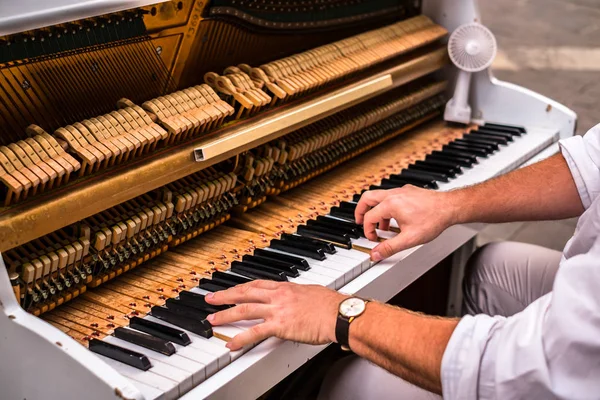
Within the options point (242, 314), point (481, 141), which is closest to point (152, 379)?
point (242, 314)

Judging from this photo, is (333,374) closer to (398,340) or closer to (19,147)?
(398,340)

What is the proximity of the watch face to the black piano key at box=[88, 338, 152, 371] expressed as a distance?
0.47 metres

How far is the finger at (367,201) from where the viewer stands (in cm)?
242

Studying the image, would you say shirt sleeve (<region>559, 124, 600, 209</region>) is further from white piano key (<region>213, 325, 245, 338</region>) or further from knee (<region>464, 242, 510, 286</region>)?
white piano key (<region>213, 325, 245, 338</region>)

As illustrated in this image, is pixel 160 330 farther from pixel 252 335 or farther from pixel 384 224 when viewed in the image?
pixel 384 224

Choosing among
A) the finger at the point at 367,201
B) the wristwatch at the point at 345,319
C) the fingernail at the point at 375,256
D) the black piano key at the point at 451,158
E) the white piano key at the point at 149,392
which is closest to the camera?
the white piano key at the point at 149,392

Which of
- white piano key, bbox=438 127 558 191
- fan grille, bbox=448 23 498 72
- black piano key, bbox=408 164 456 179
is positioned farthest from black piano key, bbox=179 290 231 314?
fan grille, bbox=448 23 498 72

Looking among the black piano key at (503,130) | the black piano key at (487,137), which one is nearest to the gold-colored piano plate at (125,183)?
the black piano key at (487,137)

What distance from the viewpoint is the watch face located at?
1851 millimetres

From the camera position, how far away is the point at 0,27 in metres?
1.73

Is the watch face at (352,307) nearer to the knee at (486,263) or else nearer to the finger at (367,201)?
the finger at (367,201)

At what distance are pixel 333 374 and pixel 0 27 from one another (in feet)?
4.54

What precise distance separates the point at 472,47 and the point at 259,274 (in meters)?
1.79

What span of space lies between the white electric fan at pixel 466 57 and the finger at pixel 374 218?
129 cm
